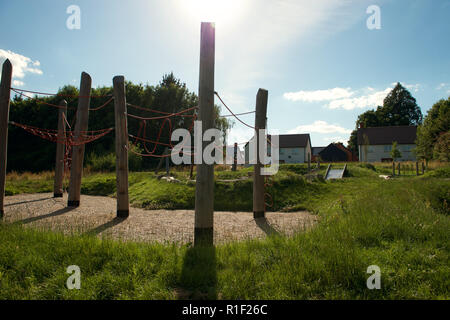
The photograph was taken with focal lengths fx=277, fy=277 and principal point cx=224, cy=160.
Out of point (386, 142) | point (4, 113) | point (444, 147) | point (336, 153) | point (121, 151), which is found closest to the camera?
point (4, 113)

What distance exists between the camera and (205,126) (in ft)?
14.5

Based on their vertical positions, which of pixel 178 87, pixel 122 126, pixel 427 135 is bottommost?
pixel 122 126

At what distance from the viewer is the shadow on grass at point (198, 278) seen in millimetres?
2656

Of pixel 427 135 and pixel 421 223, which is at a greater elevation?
pixel 427 135

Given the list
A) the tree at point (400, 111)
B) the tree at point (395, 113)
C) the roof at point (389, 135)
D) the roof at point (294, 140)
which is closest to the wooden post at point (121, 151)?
the roof at point (389, 135)

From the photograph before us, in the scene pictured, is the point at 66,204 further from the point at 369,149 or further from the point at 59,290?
the point at 369,149

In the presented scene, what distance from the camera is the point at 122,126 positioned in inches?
269

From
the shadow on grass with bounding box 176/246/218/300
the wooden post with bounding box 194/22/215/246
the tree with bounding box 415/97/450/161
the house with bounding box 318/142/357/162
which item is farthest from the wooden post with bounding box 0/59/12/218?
the house with bounding box 318/142/357/162

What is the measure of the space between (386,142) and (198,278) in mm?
51386

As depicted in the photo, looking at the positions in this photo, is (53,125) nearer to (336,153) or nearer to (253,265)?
(253,265)

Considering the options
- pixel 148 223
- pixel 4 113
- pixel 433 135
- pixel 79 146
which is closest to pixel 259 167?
pixel 148 223
